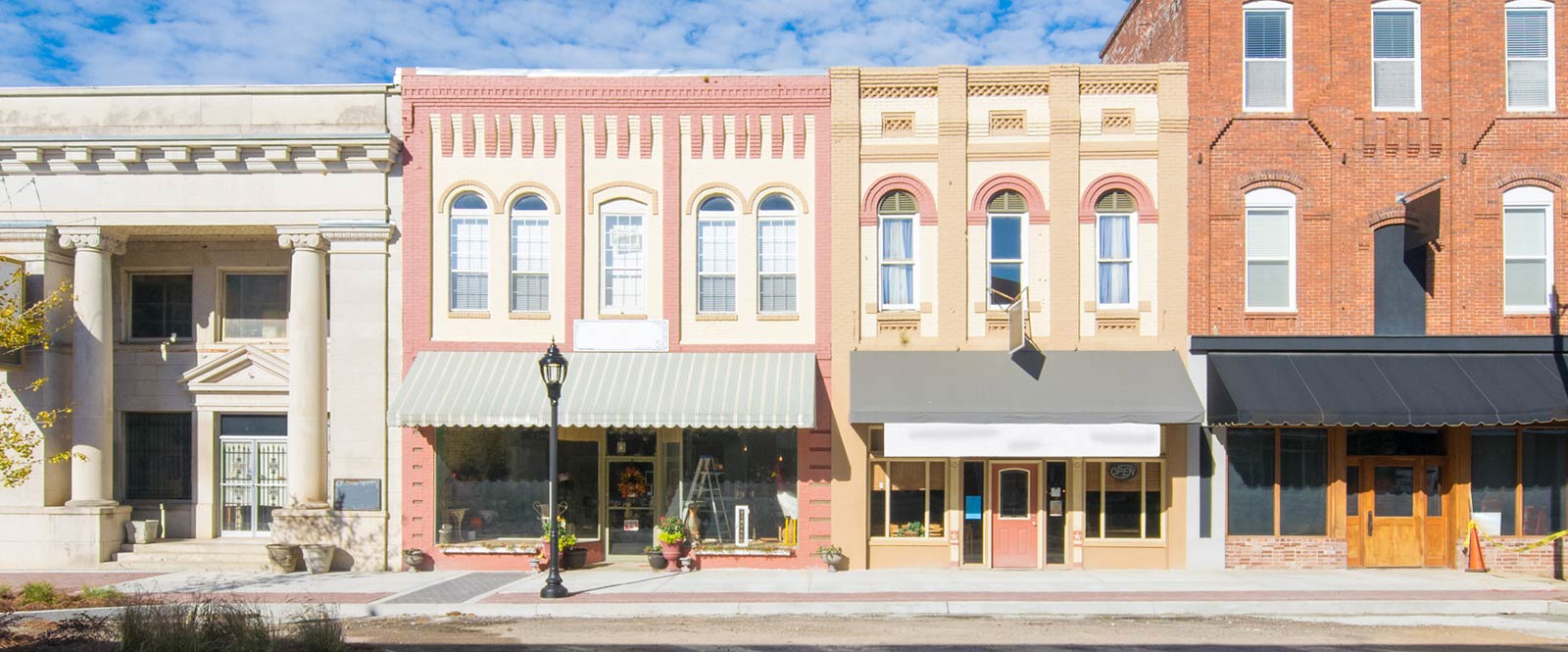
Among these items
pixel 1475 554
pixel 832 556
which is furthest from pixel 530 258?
pixel 1475 554

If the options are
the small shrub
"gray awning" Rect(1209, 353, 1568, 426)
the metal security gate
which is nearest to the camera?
the small shrub

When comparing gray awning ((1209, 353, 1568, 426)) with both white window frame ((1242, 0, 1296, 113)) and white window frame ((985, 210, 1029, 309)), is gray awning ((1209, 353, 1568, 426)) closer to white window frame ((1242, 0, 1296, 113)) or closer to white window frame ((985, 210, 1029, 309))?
white window frame ((985, 210, 1029, 309))

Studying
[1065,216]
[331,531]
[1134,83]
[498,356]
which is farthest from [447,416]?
[1134,83]

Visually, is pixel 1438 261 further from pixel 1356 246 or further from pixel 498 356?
pixel 498 356

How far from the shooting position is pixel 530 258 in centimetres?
2048

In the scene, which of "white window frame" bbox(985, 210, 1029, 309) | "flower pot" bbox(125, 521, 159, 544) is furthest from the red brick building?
"flower pot" bbox(125, 521, 159, 544)

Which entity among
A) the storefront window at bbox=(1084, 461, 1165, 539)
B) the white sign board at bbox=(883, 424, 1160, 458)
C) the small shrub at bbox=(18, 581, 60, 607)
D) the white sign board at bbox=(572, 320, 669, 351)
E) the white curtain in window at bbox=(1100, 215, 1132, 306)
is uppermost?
the white curtain in window at bbox=(1100, 215, 1132, 306)

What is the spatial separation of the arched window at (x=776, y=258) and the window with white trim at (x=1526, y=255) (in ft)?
38.6

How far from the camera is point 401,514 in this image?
66.3 ft

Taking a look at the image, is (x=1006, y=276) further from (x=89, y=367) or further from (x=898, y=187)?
(x=89, y=367)

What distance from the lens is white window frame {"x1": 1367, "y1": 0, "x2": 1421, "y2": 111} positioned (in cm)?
1989

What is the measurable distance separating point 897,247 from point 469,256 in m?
7.32

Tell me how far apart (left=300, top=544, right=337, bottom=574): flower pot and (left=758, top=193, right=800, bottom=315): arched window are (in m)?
8.20

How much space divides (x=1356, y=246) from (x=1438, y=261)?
4.37 ft
